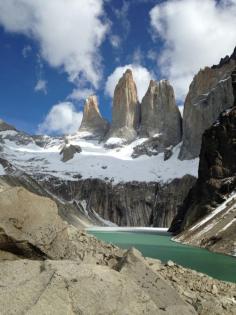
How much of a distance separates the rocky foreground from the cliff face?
44768mm

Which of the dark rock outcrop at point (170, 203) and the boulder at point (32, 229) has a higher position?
the dark rock outcrop at point (170, 203)

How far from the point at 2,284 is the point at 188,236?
2434 inches

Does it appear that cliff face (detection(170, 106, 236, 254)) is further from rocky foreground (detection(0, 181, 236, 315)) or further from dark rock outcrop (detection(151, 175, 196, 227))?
dark rock outcrop (detection(151, 175, 196, 227))

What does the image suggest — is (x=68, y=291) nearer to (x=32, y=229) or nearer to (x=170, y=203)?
(x=32, y=229)

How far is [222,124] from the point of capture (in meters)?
96.9

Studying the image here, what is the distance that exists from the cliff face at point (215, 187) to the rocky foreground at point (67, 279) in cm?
4477

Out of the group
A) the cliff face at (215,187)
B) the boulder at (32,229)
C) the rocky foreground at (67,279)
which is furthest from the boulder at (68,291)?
the cliff face at (215,187)

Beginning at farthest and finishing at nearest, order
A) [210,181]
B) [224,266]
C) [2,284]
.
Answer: [210,181]
[224,266]
[2,284]

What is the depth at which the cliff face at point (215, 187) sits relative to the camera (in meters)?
65.2

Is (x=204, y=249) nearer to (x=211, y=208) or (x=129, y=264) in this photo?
(x=211, y=208)

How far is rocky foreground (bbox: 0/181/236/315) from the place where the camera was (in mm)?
10375

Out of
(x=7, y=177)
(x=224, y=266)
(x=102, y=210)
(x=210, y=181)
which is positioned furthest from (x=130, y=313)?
(x=102, y=210)

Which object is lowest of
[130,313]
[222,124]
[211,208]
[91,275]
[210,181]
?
[130,313]

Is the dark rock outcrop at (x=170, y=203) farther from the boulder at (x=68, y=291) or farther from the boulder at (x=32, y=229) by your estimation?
the boulder at (x=68, y=291)
